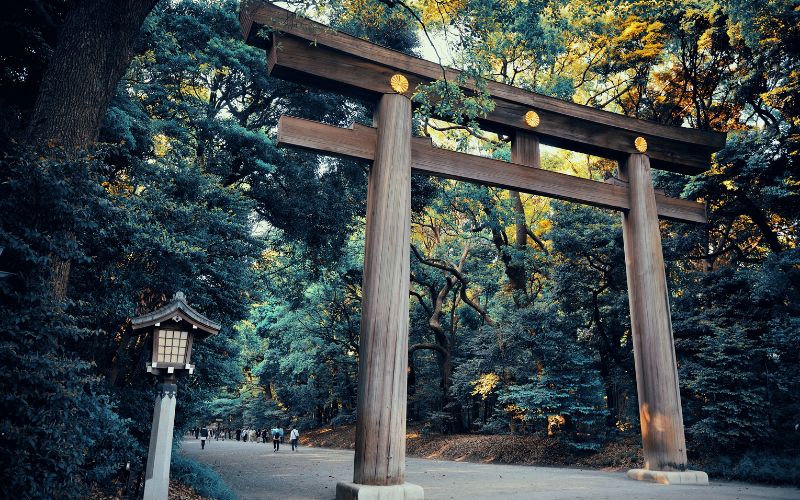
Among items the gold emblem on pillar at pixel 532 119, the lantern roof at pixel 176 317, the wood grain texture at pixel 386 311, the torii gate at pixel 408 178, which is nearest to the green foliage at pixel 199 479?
the torii gate at pixel 408 178

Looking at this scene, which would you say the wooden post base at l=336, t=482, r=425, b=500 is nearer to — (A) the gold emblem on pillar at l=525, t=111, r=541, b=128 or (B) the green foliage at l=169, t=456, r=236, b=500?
(B) the green foliage at l=169, t=456, r=236, b=500

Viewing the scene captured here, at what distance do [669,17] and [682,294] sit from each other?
7.63 metres

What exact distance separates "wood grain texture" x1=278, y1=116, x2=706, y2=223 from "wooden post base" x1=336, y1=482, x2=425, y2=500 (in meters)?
4.37

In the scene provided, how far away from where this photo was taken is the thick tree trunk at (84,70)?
5137 mm

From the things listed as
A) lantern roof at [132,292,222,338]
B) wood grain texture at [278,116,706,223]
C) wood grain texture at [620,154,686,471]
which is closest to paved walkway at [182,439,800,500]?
wood grain texture at [620,154,686,471]

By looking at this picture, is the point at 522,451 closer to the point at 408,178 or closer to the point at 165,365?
the point at 408,178

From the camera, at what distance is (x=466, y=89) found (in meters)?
8.11

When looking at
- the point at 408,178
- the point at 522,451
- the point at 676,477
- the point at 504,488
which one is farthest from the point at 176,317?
the point at 522,451

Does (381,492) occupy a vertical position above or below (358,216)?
below

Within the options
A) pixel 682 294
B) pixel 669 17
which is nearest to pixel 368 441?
pixel 682 294

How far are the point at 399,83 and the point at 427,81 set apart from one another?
0.53 m

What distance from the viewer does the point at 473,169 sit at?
25.9 ft

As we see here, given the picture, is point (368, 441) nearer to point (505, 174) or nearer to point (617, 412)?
Result: point (505, 174)

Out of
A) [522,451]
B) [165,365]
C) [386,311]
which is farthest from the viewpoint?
[522,451]
